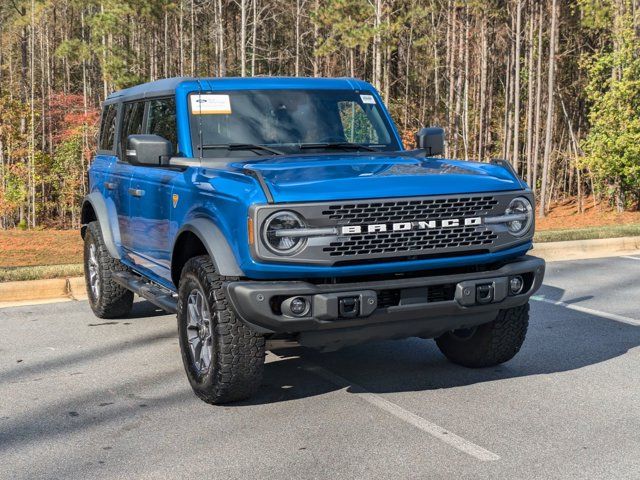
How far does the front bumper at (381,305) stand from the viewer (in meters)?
4.58

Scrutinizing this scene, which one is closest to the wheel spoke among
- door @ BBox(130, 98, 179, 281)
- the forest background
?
door @ BBox(130, 98, 179, 281)

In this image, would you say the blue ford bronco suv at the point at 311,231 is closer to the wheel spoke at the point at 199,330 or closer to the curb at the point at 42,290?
the wheel spoke at the point at 199,330

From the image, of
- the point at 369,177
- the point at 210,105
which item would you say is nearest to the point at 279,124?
the point at 210,105

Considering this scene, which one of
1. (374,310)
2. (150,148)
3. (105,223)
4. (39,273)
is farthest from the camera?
(39,273)

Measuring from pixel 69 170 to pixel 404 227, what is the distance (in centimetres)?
4435

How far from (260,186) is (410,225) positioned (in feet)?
2.91

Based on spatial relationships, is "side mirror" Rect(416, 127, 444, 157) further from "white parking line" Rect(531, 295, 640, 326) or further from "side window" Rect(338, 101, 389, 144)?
"white parking line" Rect(531, 295, 640, 326)

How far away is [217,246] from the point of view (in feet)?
16.0

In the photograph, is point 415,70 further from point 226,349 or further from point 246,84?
point 226,349

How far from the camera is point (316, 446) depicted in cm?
449

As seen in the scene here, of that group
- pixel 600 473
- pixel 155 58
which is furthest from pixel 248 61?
pixel 600 473

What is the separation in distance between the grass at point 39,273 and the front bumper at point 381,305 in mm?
5235

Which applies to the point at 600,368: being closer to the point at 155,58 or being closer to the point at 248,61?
the point at 248,61

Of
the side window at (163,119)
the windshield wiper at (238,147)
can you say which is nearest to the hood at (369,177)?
the windshield wiper at (238,147)
